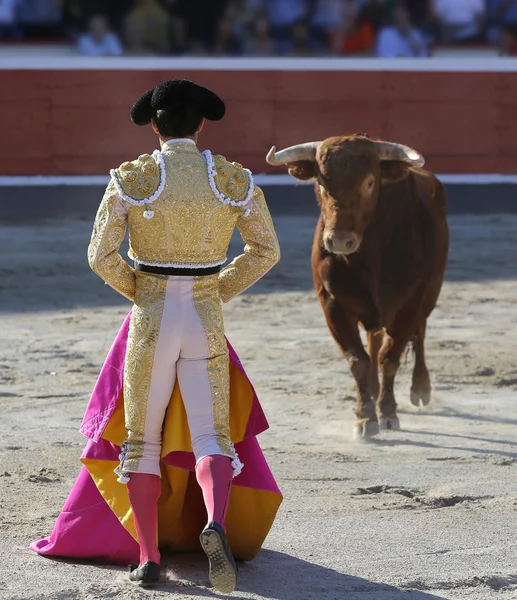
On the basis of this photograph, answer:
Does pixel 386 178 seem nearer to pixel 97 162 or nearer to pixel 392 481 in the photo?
pixel 392 481

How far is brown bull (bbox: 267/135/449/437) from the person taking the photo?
4.50 metres

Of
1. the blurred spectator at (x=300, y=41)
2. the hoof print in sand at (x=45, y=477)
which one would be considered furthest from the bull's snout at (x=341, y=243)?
the blurred spectator at (x=300, y=41)

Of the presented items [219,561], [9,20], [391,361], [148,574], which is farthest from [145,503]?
[9,20]

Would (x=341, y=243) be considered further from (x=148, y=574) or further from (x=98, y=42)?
(x=98, y=42)

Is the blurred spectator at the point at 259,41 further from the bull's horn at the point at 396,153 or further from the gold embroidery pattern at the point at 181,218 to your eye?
the gold embroidery pattern at the point at 181,218

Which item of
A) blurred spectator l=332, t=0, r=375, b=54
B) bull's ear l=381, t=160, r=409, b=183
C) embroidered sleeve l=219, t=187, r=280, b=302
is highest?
blurred spectator l=332, t=0, r=375, b=54

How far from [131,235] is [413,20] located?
8767 mm

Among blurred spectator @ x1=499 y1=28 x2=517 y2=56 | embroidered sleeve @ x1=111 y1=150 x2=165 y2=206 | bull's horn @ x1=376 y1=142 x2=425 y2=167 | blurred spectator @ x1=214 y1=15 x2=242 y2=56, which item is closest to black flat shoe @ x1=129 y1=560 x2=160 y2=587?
embroidered sleeve @ x1=111 y1=150 x2=165 y2=206

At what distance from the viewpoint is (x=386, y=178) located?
4.71 meters

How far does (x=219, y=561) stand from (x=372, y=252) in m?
2.39

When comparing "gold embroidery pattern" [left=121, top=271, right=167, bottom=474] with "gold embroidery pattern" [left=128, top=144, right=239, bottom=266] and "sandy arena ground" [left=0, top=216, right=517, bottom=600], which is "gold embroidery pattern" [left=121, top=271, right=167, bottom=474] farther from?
"sandy arena ground" [left=0, top=216, right=517, bottom=600]

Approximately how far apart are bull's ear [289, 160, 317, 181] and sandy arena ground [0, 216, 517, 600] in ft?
2.89

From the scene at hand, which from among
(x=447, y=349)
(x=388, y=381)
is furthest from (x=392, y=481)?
(x=447, y=349)

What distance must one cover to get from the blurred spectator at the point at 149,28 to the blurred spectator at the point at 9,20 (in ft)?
2.86
